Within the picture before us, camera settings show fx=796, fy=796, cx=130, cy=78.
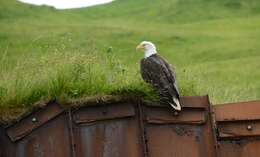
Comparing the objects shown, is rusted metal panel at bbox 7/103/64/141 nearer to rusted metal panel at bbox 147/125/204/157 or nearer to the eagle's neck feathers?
rusted metal panel at bbox 147/125/204/157

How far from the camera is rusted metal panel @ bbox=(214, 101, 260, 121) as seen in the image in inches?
421

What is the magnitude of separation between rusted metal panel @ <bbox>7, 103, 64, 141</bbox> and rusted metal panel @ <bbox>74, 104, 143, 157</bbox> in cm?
34

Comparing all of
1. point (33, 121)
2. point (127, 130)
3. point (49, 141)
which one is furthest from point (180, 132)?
point (33, 121)

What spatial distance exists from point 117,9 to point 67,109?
178 feet

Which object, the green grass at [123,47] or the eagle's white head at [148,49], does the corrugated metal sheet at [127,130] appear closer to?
the green grass at [123,47]

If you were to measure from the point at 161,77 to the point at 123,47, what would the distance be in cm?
2974

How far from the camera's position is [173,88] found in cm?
1080

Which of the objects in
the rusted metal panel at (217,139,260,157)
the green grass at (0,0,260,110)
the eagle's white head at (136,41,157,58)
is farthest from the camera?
the eagle's white head at (136,41,157,58)

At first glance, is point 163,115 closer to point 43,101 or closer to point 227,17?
point 43,101

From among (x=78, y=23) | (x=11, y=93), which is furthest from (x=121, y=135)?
(x=78, y=23)

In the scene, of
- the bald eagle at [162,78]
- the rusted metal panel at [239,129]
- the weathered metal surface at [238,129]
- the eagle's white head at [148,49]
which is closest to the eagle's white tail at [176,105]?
the bald eagle at [162,78]

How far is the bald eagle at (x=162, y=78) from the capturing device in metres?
10.6

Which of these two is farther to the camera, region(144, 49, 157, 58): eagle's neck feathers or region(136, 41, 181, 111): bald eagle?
region(144, 49, 157, 58): eagle's neck feathers

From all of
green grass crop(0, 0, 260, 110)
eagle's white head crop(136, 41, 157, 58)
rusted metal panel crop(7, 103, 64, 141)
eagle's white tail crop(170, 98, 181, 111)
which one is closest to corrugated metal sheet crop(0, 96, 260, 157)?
rusted metal panel crop(7, 103, 64, 141)
